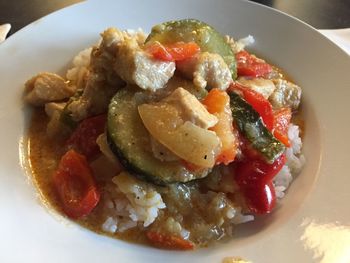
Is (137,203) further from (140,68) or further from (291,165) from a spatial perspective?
(291,165)

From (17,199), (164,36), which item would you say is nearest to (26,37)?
(164,36)

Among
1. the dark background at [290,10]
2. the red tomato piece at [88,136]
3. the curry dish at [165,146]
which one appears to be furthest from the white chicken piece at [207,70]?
the dark background at [290,10]

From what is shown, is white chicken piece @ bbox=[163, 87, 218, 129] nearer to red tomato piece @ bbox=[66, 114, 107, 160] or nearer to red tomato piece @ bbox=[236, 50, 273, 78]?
red tomato piece @ bbox=[66, 114, 107, 160]

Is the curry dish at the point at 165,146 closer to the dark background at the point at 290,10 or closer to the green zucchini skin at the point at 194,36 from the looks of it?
the green zucchini skin at the point at 194,36

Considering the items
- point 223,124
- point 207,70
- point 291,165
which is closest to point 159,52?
point 207,70

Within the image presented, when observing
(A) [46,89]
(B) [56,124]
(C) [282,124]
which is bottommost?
(B) [56,124]

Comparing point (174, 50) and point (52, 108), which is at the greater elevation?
point (174, 50)

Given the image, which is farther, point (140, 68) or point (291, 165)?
point (291, 165)
